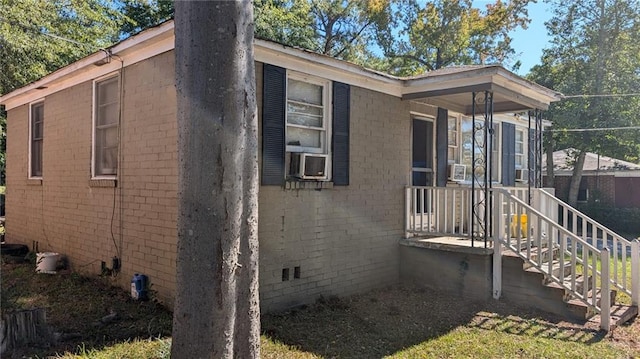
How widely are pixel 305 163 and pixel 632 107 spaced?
54.7 feet

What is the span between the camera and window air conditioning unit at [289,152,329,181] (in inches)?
241

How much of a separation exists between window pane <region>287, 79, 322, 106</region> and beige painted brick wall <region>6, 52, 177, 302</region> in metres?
1.56

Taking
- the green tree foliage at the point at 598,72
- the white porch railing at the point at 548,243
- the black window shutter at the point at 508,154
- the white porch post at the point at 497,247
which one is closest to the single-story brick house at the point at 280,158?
the white porch railing at the point at 548,243

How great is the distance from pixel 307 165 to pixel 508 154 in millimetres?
7209

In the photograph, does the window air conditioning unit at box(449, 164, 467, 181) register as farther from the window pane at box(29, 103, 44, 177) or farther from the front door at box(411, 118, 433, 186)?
the window pane at box(29, 103, 44, 177)

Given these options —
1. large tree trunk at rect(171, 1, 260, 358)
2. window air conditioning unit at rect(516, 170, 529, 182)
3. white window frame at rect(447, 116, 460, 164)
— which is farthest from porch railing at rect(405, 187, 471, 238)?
large tree trunk at rect(171, 1, 260, 358)

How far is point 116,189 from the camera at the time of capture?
6.68 metres

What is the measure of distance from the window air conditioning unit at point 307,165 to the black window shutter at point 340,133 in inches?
15.4

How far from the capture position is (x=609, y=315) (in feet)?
18.3

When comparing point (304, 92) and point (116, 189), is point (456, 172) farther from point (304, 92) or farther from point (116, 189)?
point (116, 189)

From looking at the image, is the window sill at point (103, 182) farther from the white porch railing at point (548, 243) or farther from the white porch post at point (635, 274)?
the white porch post at point (635, 274)

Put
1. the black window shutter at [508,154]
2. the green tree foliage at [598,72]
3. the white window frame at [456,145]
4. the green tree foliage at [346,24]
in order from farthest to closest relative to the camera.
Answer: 1. the green tree foliage at [346,24]
2. the green tree foliage at [598,72]
3. the black window shutter at [508,154]
4. the white window frame at [456,145]

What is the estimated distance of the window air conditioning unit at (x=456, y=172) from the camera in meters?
9.08

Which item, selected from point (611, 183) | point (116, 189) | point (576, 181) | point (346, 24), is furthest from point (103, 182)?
point (611, 183)
